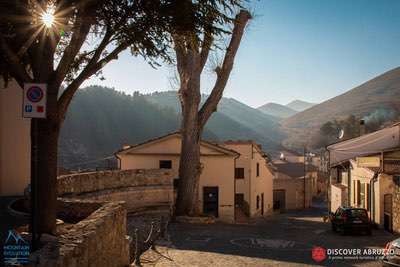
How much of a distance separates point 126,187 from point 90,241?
648 inches

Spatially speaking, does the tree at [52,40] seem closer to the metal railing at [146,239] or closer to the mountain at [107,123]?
the metal railing at [146,239]

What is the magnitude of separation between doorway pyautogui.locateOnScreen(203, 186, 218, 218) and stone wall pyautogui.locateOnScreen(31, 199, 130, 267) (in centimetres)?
2457

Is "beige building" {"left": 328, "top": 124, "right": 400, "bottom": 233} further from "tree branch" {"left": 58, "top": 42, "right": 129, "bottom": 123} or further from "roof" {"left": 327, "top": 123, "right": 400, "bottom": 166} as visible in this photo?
"tree branch" {"left": 58, "top": 42, "right": 129, "bottom": 123}

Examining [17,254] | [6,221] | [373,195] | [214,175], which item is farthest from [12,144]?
[214,175]

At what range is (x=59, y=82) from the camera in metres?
9.77

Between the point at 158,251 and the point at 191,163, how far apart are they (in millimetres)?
11292

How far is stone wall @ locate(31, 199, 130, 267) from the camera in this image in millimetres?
6602

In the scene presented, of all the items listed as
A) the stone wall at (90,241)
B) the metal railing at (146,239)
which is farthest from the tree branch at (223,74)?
the stone wall at (90,241)

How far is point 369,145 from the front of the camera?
2994 cm

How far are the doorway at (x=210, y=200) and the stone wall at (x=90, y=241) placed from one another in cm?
2457

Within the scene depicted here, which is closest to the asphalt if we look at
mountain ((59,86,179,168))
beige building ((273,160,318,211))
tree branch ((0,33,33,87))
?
tree branch ((0,33,33,87))

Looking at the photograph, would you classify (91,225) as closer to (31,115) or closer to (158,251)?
(31,115)

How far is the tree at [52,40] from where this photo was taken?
938cm

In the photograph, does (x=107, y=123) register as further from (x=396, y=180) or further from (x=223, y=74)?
(x=396, y=180)
